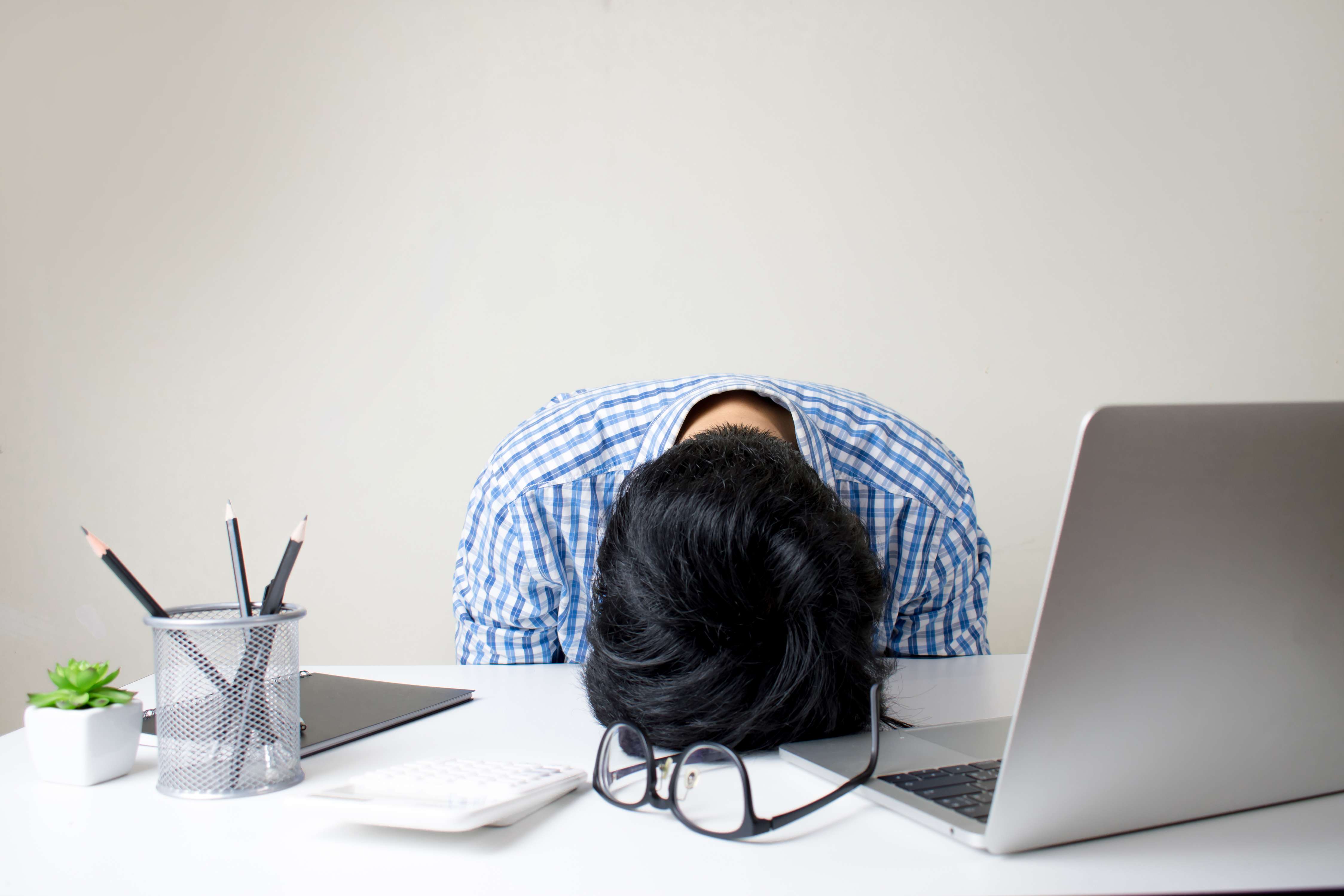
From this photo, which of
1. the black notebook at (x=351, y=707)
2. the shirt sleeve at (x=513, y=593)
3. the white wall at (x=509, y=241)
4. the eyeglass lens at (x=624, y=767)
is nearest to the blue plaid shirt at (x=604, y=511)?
the shirt sleeve at (x=513, y=593)

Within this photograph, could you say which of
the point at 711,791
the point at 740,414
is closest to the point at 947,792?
the point at 711,791

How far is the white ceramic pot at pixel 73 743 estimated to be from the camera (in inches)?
20.2

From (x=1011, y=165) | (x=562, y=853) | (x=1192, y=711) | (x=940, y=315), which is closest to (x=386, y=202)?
(x=940, y=315)

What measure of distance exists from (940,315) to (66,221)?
196 cm

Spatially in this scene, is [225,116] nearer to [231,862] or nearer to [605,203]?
[605,203]

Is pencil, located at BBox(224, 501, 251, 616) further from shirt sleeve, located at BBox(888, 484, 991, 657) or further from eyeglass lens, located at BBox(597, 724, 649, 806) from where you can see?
shirt sleeve, located at BBox(888, 484, 991, 657)

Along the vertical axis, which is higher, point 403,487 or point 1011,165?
point 1011,165

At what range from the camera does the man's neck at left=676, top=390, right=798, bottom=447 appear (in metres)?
1.04

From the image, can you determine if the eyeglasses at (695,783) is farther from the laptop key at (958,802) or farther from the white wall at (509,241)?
the white wall at (509,241)

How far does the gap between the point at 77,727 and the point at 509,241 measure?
1.47 metres

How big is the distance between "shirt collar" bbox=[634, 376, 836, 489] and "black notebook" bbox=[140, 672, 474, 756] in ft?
1.24

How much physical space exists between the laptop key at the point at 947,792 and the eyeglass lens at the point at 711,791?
0.10 metres

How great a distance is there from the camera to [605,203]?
1.84 m

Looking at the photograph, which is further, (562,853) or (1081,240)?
(1081,240)
